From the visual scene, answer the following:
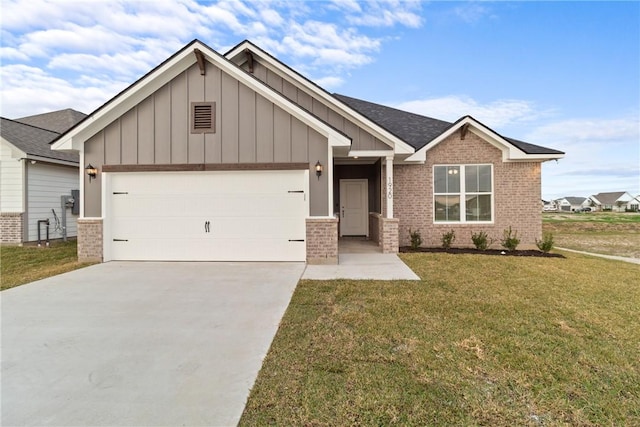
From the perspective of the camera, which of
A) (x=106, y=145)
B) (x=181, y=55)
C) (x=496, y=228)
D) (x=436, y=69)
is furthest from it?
(x=436, y=69)

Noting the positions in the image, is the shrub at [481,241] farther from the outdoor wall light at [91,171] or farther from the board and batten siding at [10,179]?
the board and batten siding at [10,179]

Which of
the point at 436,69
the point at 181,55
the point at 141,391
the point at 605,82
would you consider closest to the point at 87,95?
the point at 181,55

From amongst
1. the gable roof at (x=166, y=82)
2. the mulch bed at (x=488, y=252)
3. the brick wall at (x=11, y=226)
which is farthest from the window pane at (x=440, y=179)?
the brick wall at (x=11, y=226)

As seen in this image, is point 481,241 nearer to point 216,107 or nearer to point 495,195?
point 495,195

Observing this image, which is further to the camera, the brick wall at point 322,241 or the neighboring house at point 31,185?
the neighboring house at point 31,185

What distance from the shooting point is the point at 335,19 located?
12164 millimetres

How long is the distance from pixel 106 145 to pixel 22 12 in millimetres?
4894

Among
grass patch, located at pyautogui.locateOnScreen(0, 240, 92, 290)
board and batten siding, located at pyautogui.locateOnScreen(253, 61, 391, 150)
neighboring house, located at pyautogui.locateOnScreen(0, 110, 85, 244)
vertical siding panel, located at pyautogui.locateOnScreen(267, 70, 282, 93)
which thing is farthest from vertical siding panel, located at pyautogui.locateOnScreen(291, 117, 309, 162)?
neighboring house, located at pyautogui.locateOnScreen(0, 110, 85, 244)

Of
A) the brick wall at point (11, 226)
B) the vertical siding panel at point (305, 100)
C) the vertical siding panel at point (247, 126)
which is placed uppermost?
the vertical siding panel at point (305, 100)

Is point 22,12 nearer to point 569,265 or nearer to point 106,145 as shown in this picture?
point 106,145

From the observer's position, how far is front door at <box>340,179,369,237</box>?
12758 millimetres

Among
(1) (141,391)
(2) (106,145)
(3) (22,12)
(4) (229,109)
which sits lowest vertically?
(1) (141,391)

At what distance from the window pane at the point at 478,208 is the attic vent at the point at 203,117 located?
328 inches

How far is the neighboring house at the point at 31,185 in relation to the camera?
34.4 ft
